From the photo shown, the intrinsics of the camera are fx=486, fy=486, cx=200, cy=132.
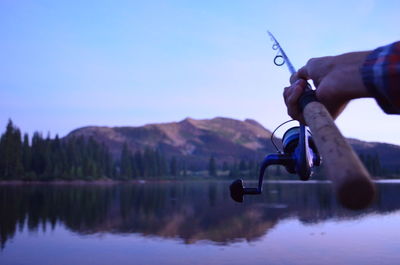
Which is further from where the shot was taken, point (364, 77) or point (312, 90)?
point (312, 90)

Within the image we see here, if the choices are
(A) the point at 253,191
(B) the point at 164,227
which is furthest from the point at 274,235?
(A) the point at 253,191

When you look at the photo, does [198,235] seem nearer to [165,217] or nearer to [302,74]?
[165,217]

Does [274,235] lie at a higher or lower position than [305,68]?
lower

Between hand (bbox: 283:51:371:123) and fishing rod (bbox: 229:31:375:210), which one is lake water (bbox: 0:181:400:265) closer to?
fishing rod (bbox: 229:31:375:210)

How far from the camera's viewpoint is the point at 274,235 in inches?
2061

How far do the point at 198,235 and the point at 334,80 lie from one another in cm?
5354

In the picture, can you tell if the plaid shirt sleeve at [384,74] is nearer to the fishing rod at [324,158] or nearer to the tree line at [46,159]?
the fishing rod at [324,158]

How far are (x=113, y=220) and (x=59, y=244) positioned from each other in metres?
19.8

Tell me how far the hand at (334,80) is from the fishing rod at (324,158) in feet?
0.14

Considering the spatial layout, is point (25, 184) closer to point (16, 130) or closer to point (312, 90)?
point (16, 130)

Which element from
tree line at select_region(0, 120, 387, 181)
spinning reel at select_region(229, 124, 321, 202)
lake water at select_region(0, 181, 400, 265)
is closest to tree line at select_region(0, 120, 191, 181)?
tree line at select_region(0, 120, 387, 181)

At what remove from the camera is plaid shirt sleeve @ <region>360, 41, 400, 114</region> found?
4.24 ft

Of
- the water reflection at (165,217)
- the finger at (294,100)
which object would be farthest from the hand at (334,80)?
the water reflection at (165,217)

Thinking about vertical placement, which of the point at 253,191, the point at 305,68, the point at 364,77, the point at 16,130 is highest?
the point at 16,130
